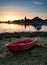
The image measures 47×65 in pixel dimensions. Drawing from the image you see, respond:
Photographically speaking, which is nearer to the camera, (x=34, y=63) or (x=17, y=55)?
(x=34, y=63)

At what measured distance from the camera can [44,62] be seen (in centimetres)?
1769

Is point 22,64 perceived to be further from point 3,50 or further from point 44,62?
point 3,50

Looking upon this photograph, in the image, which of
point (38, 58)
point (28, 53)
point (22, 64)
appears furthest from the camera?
point (28, 53)

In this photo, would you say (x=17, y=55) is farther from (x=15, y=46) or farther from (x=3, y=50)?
(x=3, y=50)

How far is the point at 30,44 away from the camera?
2197cm

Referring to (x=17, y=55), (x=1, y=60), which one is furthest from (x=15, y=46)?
(x=1, y=60)

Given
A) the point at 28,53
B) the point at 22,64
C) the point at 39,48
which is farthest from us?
the point at 39,48

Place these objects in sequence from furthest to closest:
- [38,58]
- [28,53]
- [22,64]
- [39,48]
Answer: [39,48], [28,53], [38,58], [22,64]

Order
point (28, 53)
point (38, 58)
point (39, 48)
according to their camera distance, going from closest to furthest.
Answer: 1. point (38, 58)
2. point (28, 53)
3. point (39, 48)

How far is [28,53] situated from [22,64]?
3569 millimetres

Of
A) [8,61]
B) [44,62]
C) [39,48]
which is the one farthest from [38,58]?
[39,48]

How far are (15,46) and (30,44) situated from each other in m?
2.42

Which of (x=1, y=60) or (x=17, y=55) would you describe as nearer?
(x=1, y=60)

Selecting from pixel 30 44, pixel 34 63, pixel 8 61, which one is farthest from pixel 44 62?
pixel 30 44
